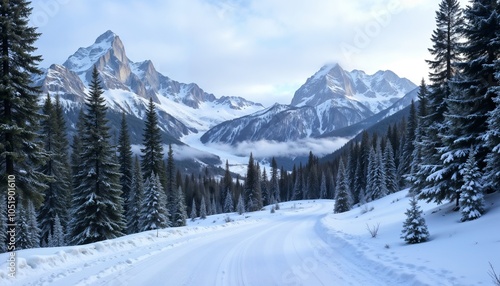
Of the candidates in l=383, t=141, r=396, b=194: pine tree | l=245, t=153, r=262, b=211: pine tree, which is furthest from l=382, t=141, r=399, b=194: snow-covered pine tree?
l=245, t=153, r=262, b=211: pine tree

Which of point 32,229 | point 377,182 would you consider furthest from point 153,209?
point 377,182

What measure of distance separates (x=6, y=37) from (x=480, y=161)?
22.5 metres

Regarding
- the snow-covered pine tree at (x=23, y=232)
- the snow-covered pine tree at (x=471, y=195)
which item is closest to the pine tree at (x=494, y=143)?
the snow-covered pine tree at (x=471, y=195)

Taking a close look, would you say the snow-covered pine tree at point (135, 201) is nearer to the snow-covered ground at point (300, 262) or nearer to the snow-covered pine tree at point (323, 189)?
the snow-covered ground at point (300, 262)

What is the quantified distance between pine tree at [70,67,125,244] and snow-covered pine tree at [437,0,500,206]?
2172 centimetres

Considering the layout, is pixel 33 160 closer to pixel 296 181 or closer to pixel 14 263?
pixel 14 263

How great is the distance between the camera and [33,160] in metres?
17.1

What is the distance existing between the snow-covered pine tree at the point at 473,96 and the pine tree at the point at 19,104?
19.4m

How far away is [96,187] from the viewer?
25.0m

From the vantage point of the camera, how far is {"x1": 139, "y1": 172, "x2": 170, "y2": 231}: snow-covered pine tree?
3016 centimetres

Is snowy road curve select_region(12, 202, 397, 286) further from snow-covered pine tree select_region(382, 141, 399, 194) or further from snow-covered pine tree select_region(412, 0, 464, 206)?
snow-covered pine tree select_region(382, 141, 399, 194)

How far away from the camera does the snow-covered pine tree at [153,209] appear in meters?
30.2

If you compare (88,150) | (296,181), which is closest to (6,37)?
(88,150)

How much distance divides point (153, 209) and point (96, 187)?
658cm
